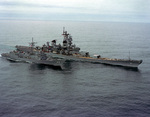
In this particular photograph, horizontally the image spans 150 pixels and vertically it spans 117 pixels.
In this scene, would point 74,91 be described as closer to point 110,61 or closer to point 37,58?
point 110,61

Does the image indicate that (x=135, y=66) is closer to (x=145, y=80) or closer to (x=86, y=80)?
(x=145, y=80)

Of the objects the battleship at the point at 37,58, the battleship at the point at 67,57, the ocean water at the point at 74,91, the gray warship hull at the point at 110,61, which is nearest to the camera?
the ocean water at the point at 74,91

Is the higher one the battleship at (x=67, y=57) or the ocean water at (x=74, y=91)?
the battleship at (x=67, y=57)

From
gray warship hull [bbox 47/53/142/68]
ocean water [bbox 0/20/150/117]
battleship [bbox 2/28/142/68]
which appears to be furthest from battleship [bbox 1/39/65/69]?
gray warship hull [bbox 47/53/142/68]

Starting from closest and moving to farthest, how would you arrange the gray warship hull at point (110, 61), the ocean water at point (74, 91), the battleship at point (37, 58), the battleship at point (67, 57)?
the ocean water at point (74, 91) → the gray warship hull at point (110, 61) → the battleship at point (37, 58) → the battleship at point (67, 57)

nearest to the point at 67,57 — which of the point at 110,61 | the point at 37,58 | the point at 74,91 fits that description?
the point at 37,58

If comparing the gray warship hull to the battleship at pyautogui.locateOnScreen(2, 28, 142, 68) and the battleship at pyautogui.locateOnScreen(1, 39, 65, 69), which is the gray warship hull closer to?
the battleship at pyautogui.locateOnScreen(2, 28, 142, 68)

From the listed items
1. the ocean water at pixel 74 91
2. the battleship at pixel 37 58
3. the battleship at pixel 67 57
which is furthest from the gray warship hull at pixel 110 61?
the battleship at pixel 37 58

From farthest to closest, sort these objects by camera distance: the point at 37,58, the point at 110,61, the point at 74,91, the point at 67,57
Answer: the point at 67,57 < the point at 37,58 < the point at 110,61 < the point at 74,91

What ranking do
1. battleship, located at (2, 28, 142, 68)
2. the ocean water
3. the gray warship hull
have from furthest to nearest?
battleship, located at (2, 28, 142, 68), the gray warship hull, the ocean water

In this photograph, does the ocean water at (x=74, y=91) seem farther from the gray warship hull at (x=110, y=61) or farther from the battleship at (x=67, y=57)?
the battleship at (x=67, y=57)

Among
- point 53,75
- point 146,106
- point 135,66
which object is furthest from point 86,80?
point 135,66

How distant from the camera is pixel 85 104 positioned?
46.1 meters

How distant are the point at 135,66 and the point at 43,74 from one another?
136ft
